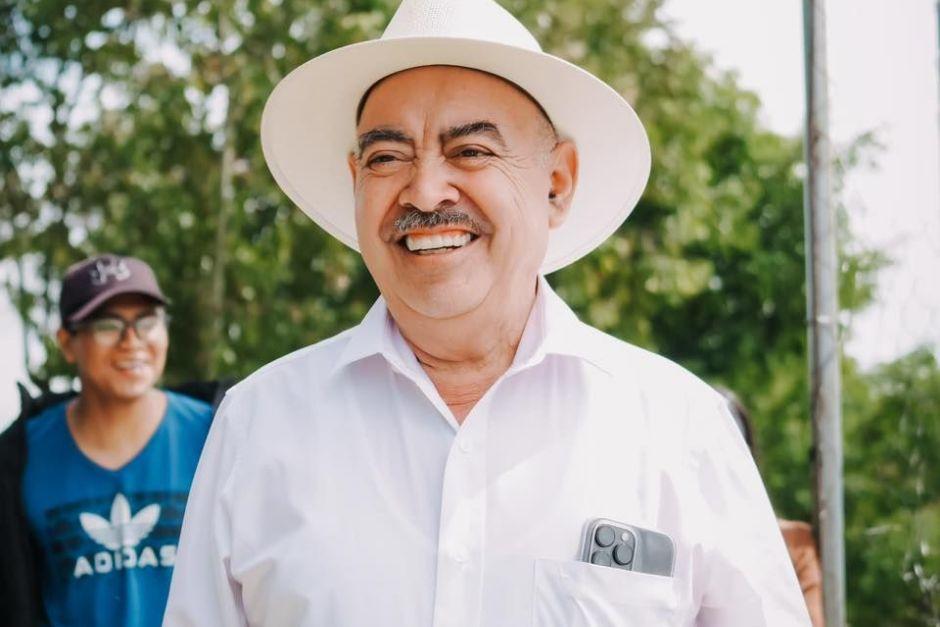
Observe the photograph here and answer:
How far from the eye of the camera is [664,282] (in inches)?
372

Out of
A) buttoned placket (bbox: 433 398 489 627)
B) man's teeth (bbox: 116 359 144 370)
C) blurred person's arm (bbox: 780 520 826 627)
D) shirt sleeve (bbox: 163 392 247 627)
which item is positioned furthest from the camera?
man's teeth (bbox: 116 359 144 370)

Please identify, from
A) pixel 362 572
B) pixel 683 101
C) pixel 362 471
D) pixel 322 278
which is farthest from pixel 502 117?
pixel 683 101

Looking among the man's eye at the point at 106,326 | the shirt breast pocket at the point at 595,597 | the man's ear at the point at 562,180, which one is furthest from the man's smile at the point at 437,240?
the man's eye at the point at 106,326

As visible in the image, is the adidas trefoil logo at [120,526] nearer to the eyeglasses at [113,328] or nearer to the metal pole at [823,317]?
the eyeglasses at [113,328]

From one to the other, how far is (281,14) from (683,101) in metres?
3.88

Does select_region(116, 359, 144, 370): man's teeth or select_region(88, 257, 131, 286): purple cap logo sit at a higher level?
select_region(88, 257, 131, 286): purple cap logo

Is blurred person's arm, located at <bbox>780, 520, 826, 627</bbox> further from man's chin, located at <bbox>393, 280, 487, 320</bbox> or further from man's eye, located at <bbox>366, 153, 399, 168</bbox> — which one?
man's eye, located at <bbox>366, 153, 399, 168</bbox>

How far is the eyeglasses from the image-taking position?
428cm

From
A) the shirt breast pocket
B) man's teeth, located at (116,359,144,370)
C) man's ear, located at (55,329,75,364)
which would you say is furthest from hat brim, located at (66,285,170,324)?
the shirt breast pocket

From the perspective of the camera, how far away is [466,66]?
88.4 inches

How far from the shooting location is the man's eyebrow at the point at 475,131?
2.16 metres

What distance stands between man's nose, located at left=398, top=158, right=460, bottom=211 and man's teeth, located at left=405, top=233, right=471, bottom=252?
0.05m

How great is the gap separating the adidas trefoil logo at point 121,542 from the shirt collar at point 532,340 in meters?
1.81

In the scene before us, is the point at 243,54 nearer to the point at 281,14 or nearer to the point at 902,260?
the point at 281,14
